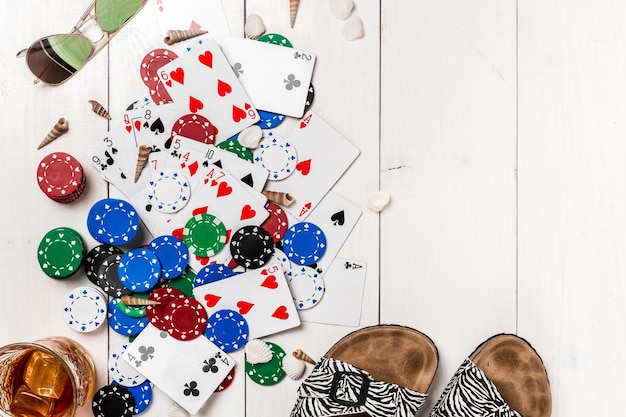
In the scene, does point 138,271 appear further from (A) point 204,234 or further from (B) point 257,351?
(B) point 257,351

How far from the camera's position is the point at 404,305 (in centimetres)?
150

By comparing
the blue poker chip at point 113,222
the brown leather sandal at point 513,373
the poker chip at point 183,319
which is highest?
the blue poker chip at point 113,222

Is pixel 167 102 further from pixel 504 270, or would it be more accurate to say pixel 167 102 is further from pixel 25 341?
pixel 504 270

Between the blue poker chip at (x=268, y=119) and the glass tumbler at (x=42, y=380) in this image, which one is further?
the blue poker chip at (x=268, y=119)

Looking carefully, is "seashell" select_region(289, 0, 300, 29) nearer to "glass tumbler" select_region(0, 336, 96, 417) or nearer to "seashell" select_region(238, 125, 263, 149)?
"seashell" select_region(238, 125, 263, 149)

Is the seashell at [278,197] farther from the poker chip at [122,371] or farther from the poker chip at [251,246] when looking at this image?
the poker chip at [122,371]

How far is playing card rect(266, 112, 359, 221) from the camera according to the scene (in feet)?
4.86

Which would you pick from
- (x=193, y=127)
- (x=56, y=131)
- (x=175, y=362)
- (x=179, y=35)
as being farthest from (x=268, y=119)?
(x=175, y=362)

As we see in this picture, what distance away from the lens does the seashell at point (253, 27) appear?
147cm

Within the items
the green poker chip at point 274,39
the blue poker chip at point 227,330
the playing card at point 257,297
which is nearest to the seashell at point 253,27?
the green poker chip at point 274,39

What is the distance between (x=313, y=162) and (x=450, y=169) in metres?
0.31

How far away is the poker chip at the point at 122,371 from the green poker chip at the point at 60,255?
0.67 feet

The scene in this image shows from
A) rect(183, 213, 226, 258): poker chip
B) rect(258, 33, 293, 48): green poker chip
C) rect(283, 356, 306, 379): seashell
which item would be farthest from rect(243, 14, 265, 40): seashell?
rect(283, 356, 306, 379): seashell

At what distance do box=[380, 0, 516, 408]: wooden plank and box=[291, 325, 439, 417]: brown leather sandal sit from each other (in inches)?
2.0
